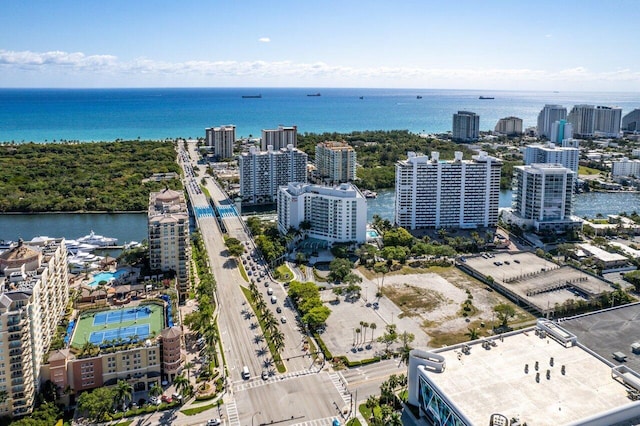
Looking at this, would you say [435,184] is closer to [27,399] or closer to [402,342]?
[402,342]

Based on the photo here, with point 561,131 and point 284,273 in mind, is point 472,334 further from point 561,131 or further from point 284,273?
point 561,131

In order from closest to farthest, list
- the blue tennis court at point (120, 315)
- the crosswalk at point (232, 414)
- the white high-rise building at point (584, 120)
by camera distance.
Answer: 1. the crosswalk at point (232, 414)
2. the blue tennis court at point (120, 315)
3. the white high-rise building at point (584, 120)

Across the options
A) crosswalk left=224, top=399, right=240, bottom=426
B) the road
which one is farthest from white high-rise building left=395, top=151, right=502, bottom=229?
crosswalk left=224, top=399, right=240, bottom=426

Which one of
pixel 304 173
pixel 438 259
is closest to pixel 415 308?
pixel 438 259

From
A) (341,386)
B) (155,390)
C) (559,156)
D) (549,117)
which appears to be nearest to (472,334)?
(341,386)

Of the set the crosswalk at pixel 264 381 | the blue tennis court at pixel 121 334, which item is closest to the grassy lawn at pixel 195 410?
the crosswalk at pixel 264 381

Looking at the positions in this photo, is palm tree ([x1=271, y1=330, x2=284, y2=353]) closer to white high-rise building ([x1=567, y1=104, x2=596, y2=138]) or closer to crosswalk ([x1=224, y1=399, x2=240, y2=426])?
crosswalk ([x1=224, y1=399, x2=240, y2=426])

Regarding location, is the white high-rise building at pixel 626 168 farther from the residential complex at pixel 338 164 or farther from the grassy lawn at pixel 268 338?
the grassy lawn at pixel 268 338
